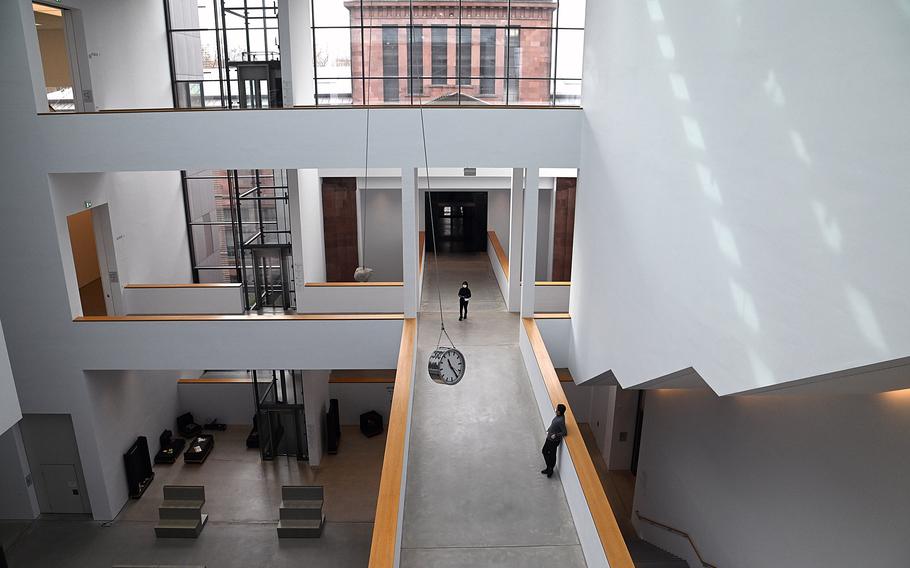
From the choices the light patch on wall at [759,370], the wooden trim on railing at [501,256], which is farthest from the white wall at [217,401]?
the light patch on wall at [759,370]

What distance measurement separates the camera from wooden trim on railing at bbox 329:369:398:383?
18547 millimetres

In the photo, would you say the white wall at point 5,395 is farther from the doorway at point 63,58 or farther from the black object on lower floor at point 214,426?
the black object on lower floor at point 214,426

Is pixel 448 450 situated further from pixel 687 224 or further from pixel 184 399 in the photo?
pixel 184 399

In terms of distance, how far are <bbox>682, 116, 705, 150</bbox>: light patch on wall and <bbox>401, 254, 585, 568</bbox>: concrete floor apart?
16.7ft

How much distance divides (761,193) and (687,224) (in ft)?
5.49

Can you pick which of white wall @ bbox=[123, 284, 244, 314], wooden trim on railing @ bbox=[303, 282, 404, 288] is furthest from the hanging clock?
white wall @ bbox=[123, 284, 244, 314]

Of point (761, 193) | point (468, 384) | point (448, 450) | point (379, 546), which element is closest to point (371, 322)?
point (468, 384)

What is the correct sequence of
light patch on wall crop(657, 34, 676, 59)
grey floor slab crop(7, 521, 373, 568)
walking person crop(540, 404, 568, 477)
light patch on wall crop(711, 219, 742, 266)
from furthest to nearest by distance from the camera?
grey floor slab crop(7, 521, 373, 568) → walking person crop(540, 404, 568, 477) → light patch on wall crop(657, 34, 676, 59) → light patch on wall crop(711, 219, 742, 266)

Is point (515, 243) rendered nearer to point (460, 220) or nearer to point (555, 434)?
point (555, 434)

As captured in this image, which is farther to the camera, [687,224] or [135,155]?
[135,155]

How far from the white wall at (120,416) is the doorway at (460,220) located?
9.78 metres

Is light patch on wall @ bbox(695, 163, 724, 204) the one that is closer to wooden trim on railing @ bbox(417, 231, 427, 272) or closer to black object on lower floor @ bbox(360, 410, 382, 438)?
wooden trim on railing @ bbox(417, 231, 427, 272)

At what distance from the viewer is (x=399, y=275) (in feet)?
74.8

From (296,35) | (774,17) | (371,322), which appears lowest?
(371,322)
